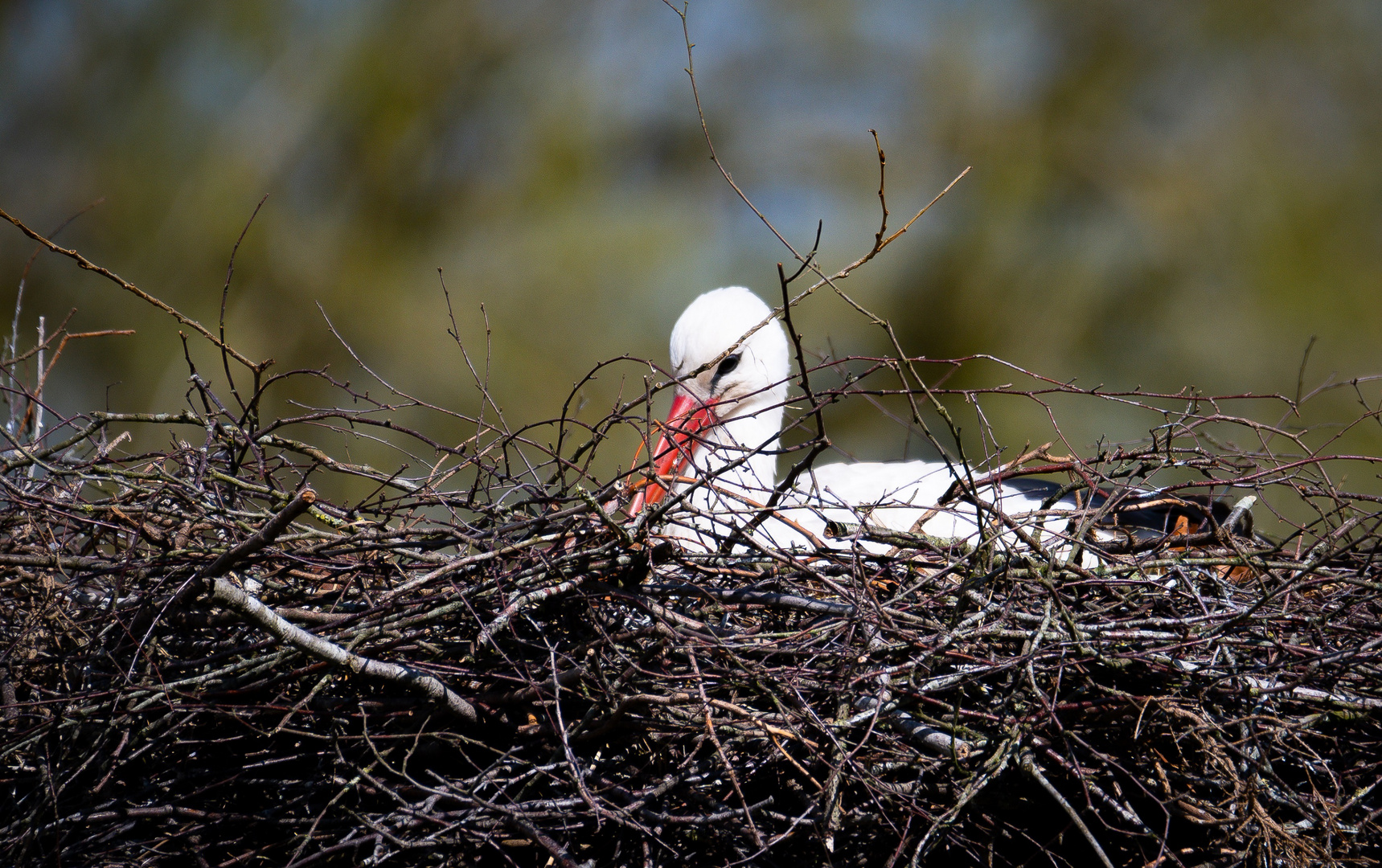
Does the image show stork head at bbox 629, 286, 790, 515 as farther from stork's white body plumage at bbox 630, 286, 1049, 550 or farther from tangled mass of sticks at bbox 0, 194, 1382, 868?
tangled mass of sticks at bbox 0, 194, 1382, 868

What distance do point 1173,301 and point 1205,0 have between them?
7.95 feet

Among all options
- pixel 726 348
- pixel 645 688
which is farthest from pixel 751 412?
pixel 645 688

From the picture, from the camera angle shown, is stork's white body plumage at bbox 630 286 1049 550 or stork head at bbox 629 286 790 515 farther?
stork head at bbox 629 286 790 515

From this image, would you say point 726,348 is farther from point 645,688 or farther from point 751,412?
point 645,688

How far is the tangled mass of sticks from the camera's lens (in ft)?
4.24

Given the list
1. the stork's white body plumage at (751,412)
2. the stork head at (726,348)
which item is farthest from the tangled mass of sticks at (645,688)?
the stork head at (726,348)

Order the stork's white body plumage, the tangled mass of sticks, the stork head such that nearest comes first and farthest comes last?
1. the tangled mass of sticks
2. the stork's white body plumage
3. the stork head

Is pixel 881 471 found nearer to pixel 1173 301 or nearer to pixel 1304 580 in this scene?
pixel 1304 580

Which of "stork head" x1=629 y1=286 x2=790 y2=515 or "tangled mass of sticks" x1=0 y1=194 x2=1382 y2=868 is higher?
"stork head" x1=629 y1=286 x2=790 y2=515

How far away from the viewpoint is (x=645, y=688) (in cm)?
137

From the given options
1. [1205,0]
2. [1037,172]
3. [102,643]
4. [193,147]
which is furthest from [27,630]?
[1205,0]

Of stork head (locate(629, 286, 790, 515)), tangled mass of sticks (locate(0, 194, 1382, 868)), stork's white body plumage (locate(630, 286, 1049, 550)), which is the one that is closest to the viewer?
tangled mass of sticks (locate(0, 194, 1382, 868))

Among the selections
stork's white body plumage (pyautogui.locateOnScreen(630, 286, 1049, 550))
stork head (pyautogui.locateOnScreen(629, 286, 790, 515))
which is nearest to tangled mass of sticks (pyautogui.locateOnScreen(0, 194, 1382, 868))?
stork's white body plumage (pyautogui.locateOnScreen(630, 286, 1049, 550))

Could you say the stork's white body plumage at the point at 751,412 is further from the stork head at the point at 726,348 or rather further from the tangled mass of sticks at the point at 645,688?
the tangled mass of sticks at the point at 645,688
